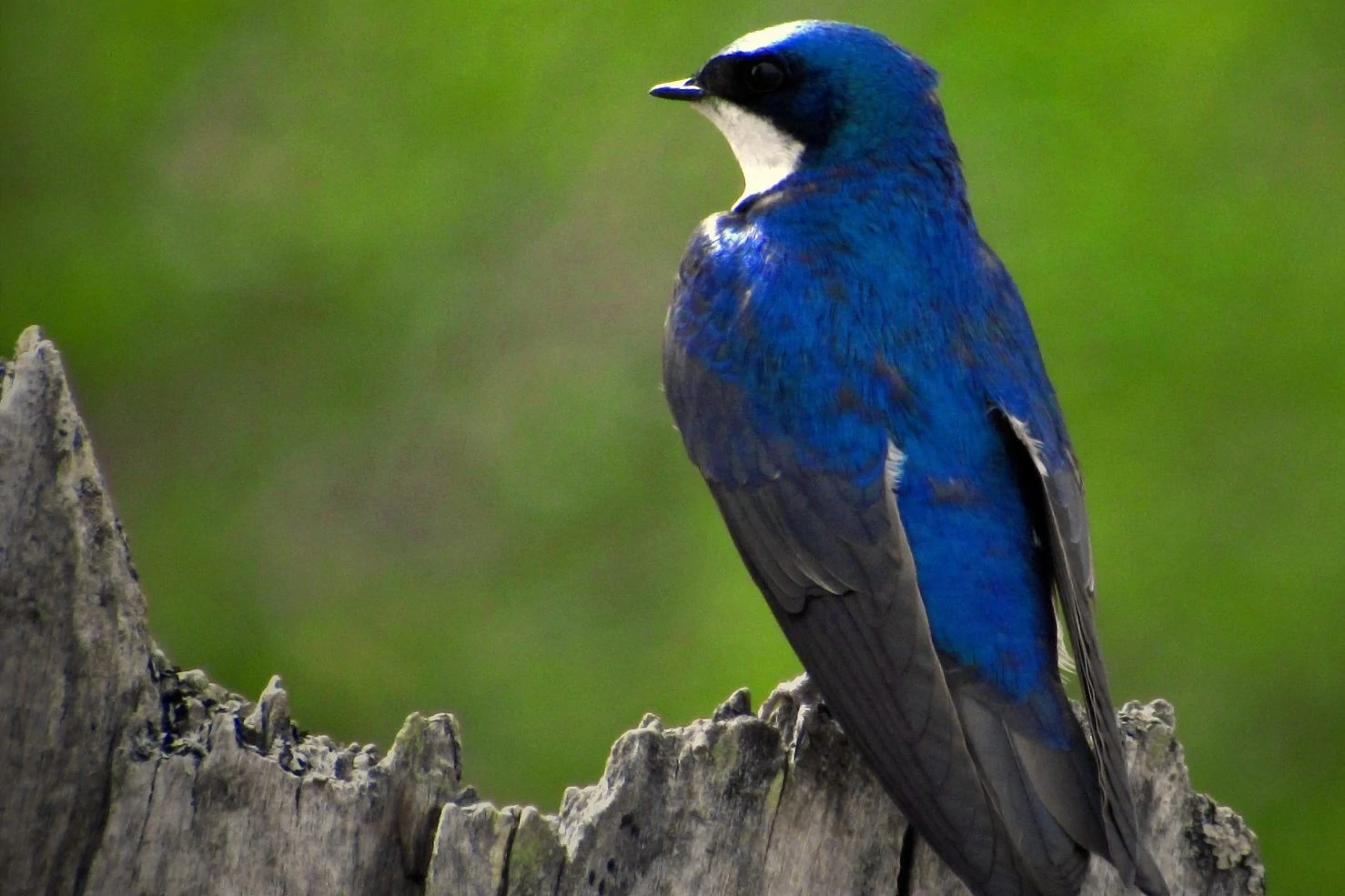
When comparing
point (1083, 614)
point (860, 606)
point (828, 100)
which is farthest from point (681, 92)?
point (1083, 614)

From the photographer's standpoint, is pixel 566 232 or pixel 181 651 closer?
pixel 181 651

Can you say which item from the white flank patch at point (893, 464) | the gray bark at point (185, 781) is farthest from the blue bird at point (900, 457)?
the gray bark at point (185, 781)

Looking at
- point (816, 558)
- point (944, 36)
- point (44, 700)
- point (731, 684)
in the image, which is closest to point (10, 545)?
point (44, 700)

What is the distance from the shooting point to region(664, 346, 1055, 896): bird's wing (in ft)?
9.36

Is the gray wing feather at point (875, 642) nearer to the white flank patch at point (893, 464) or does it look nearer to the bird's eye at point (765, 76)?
the white flank patch at point (893, 464)

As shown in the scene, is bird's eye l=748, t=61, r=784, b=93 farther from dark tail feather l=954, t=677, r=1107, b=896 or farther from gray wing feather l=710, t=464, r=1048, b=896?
dark tail feather l=954, t=677, r=1107, b=896

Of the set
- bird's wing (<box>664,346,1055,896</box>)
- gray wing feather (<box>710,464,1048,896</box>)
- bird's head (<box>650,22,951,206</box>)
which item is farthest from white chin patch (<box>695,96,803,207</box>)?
gray wing feather (<box>710,464,1048,896</box>)

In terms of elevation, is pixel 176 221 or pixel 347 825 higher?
pixel 176 221

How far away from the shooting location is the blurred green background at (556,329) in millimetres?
5090

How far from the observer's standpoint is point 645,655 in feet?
17.6

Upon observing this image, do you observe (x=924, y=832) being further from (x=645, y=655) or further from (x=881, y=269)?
(x=645, y=655)

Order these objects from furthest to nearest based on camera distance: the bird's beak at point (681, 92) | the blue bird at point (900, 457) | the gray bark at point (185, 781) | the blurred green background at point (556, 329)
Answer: the blurred green background at point (556, 329)
the bird's beak at point (681, 92)
the blue bird at point (900, 457)
the gray bark at point (185, 781)

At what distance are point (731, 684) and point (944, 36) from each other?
207 centimetres

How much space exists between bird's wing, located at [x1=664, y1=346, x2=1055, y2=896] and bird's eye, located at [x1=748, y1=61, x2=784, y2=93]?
0.67 meters
